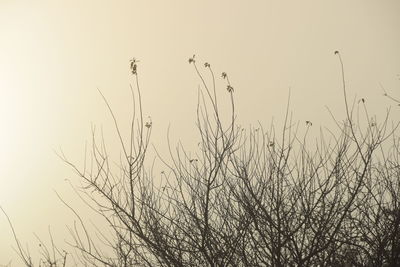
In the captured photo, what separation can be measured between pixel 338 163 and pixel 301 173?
40 cm

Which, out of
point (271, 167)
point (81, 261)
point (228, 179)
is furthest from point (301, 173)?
point (81, 261)

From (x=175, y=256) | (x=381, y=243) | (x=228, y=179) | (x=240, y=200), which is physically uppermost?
(x=228, y=179)

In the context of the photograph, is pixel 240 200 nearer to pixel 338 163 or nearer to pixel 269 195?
pixel 269 195

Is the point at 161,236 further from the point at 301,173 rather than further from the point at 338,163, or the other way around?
the point at 338,163

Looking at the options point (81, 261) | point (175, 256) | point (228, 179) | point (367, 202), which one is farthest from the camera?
point (81, 261)

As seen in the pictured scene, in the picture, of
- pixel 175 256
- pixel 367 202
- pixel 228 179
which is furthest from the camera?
pixel 367 202

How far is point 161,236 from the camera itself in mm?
4465

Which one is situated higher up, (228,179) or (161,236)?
(228,179)

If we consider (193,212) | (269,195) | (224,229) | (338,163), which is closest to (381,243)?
(338,163)

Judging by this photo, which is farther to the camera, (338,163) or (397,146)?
(397,146)

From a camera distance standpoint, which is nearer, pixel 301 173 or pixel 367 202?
pixel 301 173

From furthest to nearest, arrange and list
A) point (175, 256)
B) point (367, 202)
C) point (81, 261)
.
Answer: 1. point (81, 261)
2. point (367, 202)
3. point (175, 256)

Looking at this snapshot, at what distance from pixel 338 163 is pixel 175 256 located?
1.88 metres

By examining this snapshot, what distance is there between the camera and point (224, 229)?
4.91 metres
